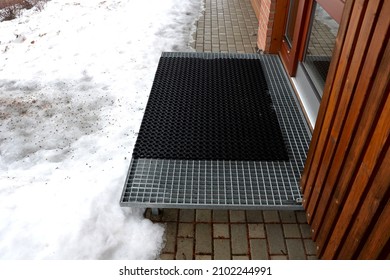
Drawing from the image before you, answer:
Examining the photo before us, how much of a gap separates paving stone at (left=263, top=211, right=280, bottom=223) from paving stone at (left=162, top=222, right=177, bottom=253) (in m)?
0.86

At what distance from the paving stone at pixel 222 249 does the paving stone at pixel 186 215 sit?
34 centimetres

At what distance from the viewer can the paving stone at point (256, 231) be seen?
295cm

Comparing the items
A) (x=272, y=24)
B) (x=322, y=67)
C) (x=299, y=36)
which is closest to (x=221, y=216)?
(x=322, y=67)

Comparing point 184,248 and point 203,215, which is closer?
point 184,248

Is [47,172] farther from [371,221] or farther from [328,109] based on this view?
[371,221]

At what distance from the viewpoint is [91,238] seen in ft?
9.36

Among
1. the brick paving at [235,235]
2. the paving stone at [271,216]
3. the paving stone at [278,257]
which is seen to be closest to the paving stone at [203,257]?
the brick paving at [235,235]

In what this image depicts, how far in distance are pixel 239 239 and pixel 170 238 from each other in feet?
2.00

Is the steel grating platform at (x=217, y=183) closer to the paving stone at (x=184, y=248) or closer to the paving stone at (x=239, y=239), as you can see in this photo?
the paving stone at (x=239, y=239)

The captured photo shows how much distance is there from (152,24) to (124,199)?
538 cm

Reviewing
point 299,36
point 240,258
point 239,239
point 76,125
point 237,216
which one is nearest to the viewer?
point 240,258

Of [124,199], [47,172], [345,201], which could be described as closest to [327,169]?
[345,201]

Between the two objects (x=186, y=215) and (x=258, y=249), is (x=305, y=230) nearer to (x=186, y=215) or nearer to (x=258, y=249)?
(x=258, y=249)

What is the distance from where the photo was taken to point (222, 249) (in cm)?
284
